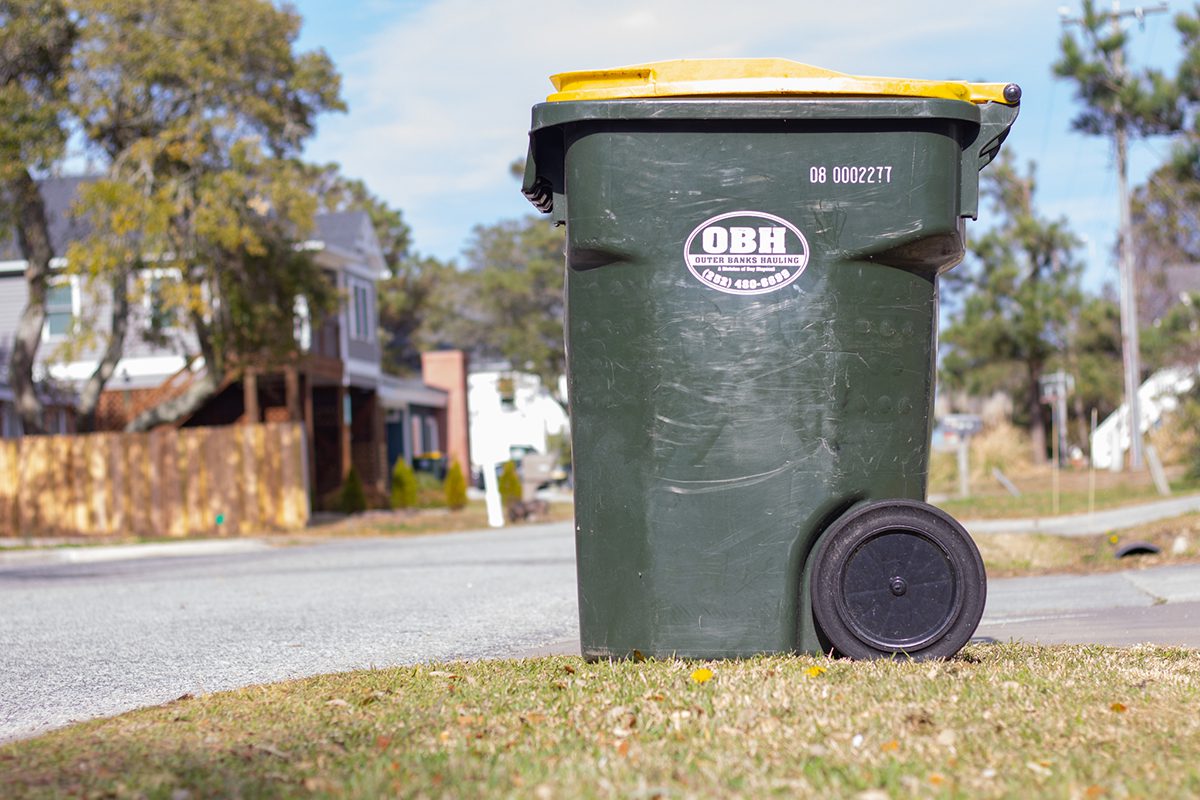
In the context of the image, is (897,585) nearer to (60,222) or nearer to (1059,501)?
(1059,501)

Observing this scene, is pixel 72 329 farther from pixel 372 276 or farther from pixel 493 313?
pixel 493 313

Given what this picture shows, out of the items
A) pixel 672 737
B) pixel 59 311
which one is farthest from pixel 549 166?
pixel 59 311

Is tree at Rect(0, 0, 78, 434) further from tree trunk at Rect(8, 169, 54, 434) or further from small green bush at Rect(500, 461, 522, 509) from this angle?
small green bush at Rect(500, 461, 522, 509)

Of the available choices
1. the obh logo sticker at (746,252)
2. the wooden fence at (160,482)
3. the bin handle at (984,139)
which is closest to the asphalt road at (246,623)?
the obh logo sticker at (746,252)

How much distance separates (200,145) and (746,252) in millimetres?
17595

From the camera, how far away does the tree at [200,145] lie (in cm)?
2062

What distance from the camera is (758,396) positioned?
4.81m

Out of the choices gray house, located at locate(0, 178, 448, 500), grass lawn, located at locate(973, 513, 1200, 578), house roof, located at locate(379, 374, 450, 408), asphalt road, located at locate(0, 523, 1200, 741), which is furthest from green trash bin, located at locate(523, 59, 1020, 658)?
house roof, located at locate(379, 374, 450, 408)

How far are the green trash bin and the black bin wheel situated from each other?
0.01m

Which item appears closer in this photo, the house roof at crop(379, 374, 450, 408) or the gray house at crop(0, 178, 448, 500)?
the gray house at crop(0, 178, 448, 500)

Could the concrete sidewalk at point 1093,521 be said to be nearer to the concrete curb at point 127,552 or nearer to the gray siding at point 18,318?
the concrete curb at point 127,552

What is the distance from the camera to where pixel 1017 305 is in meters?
33.5

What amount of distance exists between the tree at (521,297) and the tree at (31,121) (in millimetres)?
23897

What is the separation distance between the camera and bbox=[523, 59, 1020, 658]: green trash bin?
15.7 ft
